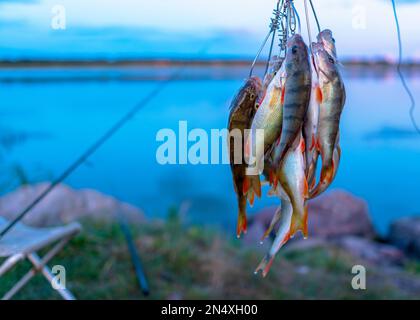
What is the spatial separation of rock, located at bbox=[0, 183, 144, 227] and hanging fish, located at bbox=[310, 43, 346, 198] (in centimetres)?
418

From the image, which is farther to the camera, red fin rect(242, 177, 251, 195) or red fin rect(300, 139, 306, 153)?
red fin rect(242, 177, 251, 195)

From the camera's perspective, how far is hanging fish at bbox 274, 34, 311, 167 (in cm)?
190

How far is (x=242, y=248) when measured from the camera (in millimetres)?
5852

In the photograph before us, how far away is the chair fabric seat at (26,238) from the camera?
3.41 meters

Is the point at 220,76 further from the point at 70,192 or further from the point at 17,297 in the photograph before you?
the point at 17,297

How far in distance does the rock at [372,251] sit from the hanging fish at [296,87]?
516cm

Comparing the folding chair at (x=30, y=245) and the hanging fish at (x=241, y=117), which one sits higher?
the hanging fish at (x=241, y=117)

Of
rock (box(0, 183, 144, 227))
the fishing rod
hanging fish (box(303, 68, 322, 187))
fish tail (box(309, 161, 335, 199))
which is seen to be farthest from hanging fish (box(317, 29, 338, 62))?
rock (box(0, 183, 144, 227))

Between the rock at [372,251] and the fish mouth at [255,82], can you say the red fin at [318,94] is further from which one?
the rock at [372,251]

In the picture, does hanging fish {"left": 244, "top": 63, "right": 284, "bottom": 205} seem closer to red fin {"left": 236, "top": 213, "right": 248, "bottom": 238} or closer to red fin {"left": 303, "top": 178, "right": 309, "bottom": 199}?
red fin {"left": 303, "top": 178, "right": 309, "bottom": 199}

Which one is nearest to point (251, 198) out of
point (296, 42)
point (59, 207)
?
point (296, 42)

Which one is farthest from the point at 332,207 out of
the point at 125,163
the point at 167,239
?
the point at 125,163

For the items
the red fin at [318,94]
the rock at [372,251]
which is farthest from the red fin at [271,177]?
the rock at [372,251]

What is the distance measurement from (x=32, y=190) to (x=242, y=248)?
2.36 meters
